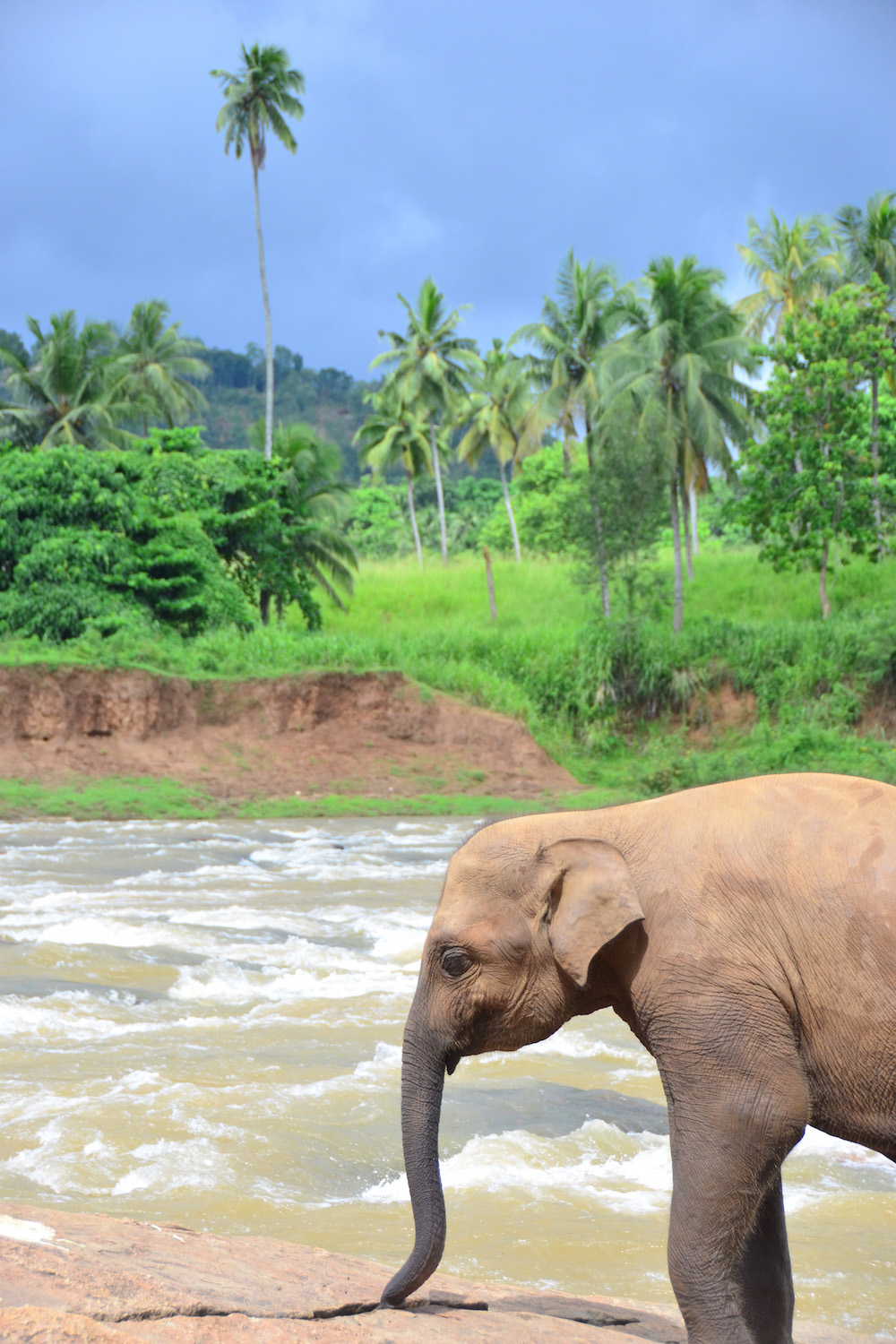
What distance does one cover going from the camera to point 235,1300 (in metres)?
2.78

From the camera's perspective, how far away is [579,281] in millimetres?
39844

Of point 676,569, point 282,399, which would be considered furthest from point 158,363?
point 282,399

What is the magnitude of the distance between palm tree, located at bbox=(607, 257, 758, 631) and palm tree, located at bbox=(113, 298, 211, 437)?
19.1 metres

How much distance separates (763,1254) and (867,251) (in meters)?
40.3

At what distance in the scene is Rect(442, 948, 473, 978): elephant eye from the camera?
122 inches

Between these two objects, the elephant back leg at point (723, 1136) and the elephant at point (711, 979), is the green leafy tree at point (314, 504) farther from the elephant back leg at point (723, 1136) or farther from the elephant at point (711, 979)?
the elephant back leg at point (723, 1136)

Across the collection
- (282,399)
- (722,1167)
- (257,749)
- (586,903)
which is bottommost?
(257,749)

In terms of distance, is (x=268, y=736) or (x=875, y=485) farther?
(x=875, y=485)

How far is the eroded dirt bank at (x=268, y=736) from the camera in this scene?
80.7ft

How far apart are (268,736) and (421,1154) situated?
78.3 feet

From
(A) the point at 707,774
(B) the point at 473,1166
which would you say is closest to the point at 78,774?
(A) the point at 707,774

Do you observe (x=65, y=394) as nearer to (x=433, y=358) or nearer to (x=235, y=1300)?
(x=433, y=358)

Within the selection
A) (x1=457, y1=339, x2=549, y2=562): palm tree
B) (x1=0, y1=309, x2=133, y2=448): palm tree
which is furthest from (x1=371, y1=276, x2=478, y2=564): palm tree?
(x1=0, y1=309, x2=133, y2=448): palm tree

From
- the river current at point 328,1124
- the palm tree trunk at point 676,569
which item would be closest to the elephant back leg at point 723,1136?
the river current at point 328,1124
